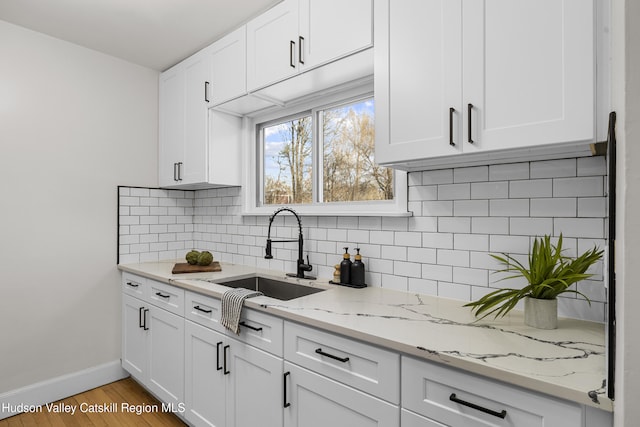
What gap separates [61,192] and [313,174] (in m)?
1.86

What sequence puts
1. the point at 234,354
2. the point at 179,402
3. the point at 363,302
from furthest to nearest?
1. the point at 179,402
2. the point at 234,354
3. the point at 363,302

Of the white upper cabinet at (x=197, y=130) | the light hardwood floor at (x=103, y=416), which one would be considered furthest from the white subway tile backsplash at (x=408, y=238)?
the light hardwood floor at (x=103, y=416)

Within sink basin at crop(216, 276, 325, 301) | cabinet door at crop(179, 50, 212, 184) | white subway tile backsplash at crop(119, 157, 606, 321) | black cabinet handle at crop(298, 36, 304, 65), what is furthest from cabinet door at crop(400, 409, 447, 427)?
cabinet door at crop(179, 50, 212, 184)

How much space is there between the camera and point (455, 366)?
0.99 m

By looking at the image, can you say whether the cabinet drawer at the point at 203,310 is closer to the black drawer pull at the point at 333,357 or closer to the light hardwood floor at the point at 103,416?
the black drawer pull at the point at 333,357

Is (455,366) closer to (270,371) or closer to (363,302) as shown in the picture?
(363,302)

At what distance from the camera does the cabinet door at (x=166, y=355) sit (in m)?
2.13

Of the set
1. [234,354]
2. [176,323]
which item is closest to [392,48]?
[234,354]

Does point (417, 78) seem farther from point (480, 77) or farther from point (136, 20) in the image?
point (136, 20)

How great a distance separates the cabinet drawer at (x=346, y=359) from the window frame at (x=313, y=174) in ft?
2.51

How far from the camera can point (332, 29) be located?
1712mm

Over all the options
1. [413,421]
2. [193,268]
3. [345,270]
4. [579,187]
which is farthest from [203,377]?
[579,187]

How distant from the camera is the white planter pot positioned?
3.94 ft

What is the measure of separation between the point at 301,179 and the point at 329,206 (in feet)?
1.23
